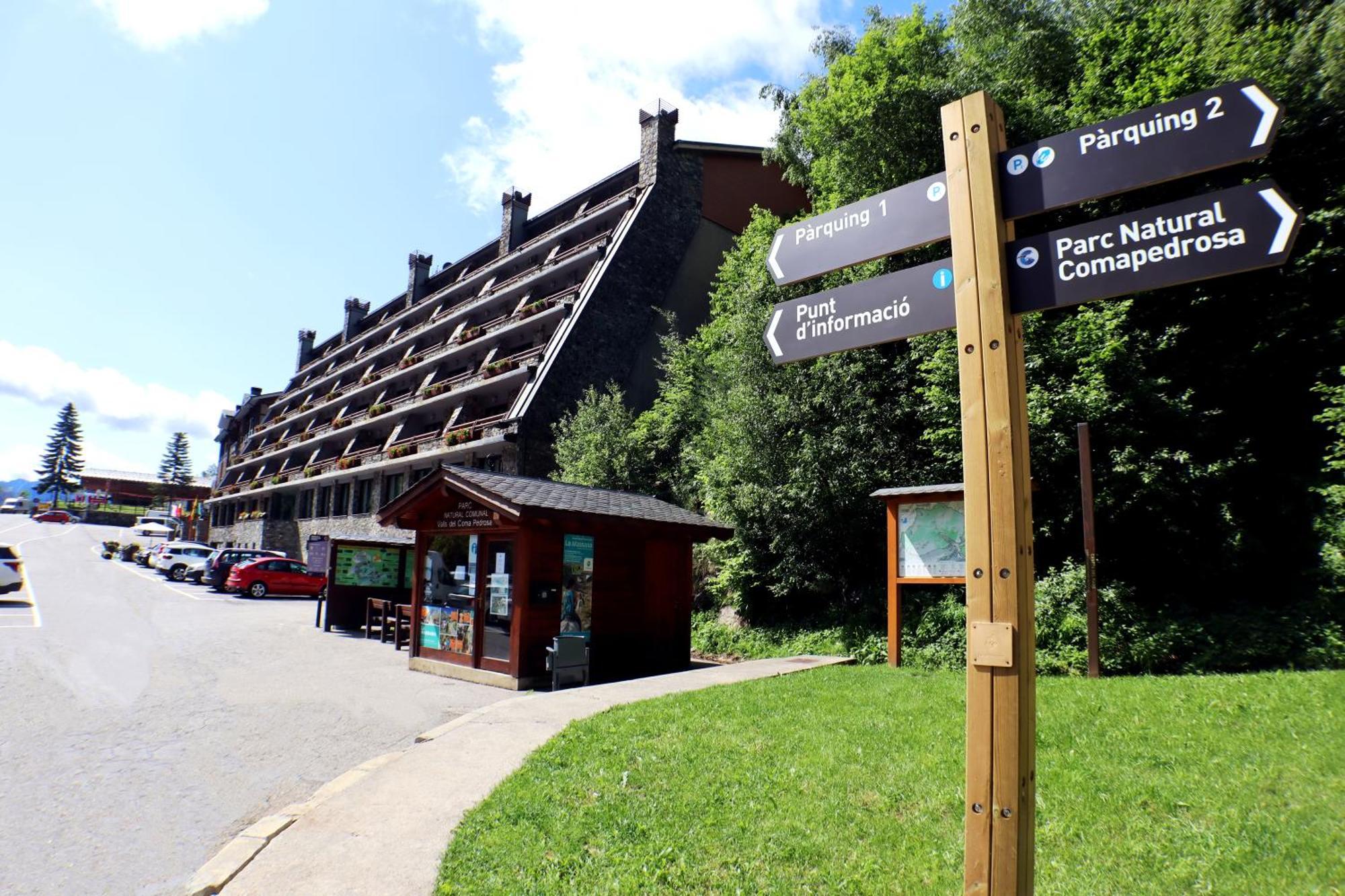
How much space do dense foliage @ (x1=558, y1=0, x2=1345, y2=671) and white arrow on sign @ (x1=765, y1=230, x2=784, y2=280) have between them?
30.5ft

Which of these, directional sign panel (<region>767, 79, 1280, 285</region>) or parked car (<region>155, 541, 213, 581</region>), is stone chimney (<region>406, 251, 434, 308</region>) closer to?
parked car (<region>155, 541, 213, 581</region>)

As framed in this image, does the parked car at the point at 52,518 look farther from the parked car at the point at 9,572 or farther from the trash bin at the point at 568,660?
the trash bin at the point at 568,660

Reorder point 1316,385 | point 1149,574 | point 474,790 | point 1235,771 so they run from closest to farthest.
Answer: point 1235,771 < point 474,790 < point 1316,385 < point 1149,574

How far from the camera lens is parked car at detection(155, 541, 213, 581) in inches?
1341

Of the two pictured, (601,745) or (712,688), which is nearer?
(601,745)

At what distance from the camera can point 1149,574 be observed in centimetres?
1259

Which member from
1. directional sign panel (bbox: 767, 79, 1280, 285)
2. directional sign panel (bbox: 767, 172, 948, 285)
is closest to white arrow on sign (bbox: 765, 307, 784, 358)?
directional sign panel (bbox: 767, 172, 948, 285)

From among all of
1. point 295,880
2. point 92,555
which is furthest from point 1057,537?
point 92,555

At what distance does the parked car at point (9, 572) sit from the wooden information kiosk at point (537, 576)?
16361 millimetres

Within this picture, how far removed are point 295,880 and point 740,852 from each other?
8.56 ft

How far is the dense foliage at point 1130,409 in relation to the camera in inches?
449

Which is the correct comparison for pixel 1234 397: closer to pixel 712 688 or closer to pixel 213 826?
pixel 712 688

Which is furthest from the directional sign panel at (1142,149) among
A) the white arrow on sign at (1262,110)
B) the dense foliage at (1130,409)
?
the dense foliage at (1130,409)

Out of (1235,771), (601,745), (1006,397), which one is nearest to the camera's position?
(1006,397)
